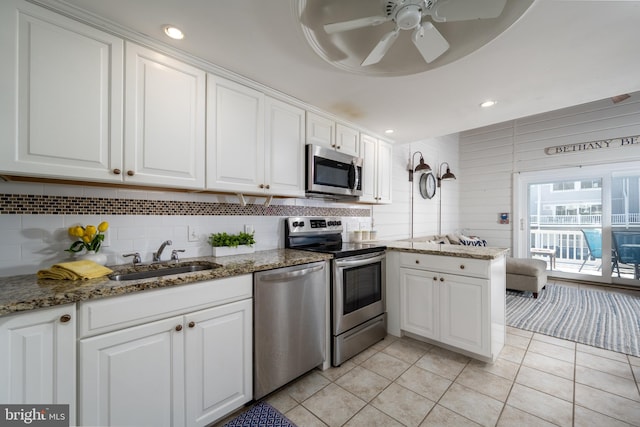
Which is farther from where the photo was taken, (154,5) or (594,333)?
(594,333)

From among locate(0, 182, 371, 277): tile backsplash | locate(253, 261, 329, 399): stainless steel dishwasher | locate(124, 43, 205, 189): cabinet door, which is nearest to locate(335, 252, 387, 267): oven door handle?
locate(253, 261, 329, 399): stainless steel dishwasher

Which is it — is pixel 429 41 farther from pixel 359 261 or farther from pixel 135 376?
pixel 135 376

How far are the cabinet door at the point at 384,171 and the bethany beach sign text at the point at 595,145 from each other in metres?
3.70

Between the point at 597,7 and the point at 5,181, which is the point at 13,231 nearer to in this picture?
the point at 5,181

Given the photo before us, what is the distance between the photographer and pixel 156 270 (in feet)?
5.61

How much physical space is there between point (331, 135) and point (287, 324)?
181 cm

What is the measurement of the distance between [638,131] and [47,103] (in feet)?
A: 23.2

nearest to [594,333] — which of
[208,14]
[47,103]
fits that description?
[208,14]

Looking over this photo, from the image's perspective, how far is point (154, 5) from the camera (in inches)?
51.7

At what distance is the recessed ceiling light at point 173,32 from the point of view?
147 centimetres

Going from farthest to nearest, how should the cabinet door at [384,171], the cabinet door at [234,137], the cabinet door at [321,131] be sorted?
1. the cabinet door at [384,171]
2. the cabinet door at [321,131]
3. the cabinet door at [234,137]

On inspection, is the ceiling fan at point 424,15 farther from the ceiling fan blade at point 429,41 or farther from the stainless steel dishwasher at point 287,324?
the stainless steel dishwasher at point 287,324

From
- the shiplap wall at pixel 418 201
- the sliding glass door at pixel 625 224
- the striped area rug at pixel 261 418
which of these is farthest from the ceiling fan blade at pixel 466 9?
the sliding glass door at pixel 625 224

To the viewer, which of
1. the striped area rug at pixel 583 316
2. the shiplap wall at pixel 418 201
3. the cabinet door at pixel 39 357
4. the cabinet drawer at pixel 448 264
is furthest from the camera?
the shiplap wall at pixel 418 201
